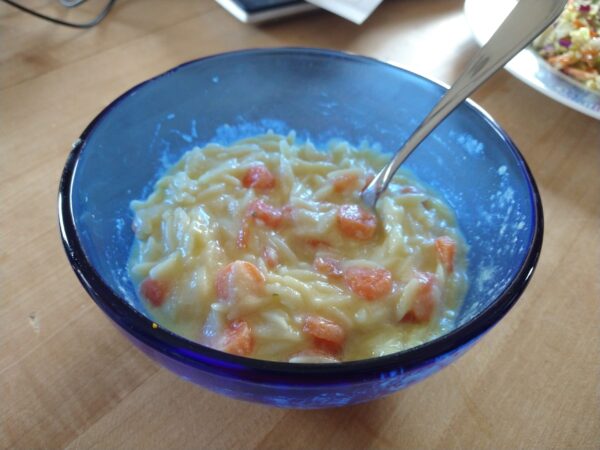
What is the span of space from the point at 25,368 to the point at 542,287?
1089 millimetres

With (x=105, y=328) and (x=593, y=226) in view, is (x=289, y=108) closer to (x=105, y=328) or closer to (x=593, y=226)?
(x=105, y=328)

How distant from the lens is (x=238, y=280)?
978 mm

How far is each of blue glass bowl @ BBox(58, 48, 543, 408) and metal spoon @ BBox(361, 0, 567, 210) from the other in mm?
103

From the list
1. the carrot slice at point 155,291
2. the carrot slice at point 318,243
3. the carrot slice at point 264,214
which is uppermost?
the carrot slice at point 318,243

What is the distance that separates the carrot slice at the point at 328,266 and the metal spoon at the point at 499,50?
288 mm

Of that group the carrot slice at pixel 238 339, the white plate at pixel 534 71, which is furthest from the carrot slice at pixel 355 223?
the white plate at pixel 534 71

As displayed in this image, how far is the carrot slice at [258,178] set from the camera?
4.11ft

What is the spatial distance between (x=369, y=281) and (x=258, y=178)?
1.27ft

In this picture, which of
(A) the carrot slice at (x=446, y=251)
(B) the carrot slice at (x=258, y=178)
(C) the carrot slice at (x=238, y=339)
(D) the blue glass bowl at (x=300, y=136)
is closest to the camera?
(D) the blue glass bowl at (x=300, y=136)

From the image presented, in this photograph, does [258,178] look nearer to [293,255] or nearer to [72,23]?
[293,255]

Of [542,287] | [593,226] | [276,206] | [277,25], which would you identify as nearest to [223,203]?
[276,206]

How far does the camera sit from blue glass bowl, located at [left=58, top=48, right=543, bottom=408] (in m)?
0.72

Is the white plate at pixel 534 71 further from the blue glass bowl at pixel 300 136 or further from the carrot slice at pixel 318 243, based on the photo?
the carrot slice at pixel 318 243

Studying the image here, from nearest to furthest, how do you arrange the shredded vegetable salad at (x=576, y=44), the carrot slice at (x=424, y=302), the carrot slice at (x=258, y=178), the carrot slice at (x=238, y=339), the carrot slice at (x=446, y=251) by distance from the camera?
the carrot slice at (x=238, y=339) → the carrot slice at (x=424, y=302) → the carrot slice at (x=446, y=251) → the carrot slice at (x=258, y=178) → the shredded vegetable salad at (x=576, y=44)
